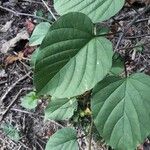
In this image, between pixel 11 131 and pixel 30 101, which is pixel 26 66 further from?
pixel 11 131

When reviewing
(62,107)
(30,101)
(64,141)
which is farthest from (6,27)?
(64,141)

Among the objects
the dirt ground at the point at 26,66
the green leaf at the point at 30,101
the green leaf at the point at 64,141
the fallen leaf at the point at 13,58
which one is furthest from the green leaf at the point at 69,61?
the fallen leaf at the point at 13,58

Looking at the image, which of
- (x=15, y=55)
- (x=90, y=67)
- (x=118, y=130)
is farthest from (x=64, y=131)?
(x=15, y=55)

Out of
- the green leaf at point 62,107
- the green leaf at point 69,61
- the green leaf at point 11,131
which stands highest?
the green leaf at point 69,61

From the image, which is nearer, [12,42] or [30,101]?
A: [30,101]

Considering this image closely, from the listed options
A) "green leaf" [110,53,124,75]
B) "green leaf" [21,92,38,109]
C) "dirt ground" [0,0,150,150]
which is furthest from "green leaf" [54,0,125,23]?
"green leaf" [21,92,38,109]

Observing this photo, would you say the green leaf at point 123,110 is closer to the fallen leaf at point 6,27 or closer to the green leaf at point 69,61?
the green leaf at point 69,61

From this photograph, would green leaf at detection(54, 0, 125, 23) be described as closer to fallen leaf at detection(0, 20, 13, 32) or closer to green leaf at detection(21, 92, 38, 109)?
green leaf at detection(21, 92, 38, 109)

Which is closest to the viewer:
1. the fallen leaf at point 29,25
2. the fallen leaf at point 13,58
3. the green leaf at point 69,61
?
the green leaf at point 69,61
